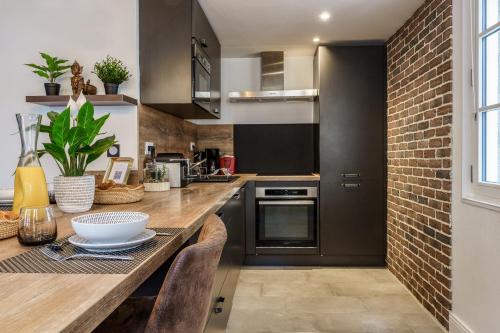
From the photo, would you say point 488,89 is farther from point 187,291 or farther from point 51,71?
point 51,71

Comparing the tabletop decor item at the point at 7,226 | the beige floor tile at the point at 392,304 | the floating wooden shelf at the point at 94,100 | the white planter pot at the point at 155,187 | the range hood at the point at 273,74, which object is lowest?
the beige floor tile at the point at 392,304

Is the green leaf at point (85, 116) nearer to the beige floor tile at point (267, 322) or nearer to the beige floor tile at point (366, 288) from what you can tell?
the beige floor tile at point (267, 322)

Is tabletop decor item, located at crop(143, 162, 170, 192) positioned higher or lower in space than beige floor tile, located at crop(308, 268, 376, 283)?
higher

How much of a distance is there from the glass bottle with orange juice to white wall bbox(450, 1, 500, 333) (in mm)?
2093

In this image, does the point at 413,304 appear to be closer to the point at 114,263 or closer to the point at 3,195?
the point at 114,263

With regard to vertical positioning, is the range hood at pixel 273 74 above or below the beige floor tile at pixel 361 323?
above

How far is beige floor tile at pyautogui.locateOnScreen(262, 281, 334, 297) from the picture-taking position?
2.98m

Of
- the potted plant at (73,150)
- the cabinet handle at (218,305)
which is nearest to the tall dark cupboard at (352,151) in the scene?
the cabinet handle at (218,305)

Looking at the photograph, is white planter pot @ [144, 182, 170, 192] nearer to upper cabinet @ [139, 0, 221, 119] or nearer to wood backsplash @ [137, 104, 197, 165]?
wood backsplash @ [137, 104, 197, 165]

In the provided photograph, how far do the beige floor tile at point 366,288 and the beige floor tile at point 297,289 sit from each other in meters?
0.08

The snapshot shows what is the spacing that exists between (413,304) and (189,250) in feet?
8.47

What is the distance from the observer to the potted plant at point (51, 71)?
2.32m

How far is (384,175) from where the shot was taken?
3625mm

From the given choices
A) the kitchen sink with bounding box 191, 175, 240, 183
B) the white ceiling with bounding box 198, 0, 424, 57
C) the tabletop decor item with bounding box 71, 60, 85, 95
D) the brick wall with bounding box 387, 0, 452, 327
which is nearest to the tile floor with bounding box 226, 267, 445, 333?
the brick wall with bounding box 387, 0, 452, 327
